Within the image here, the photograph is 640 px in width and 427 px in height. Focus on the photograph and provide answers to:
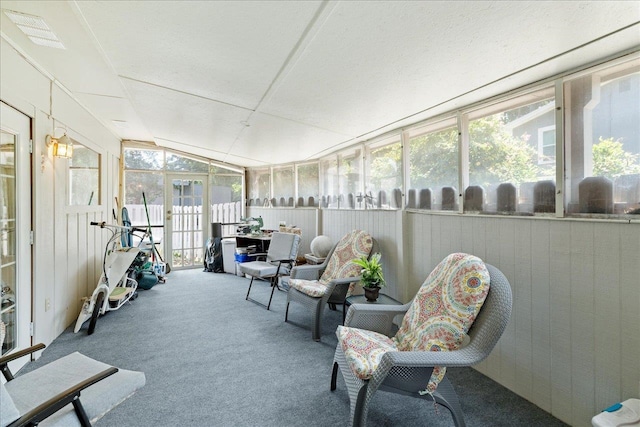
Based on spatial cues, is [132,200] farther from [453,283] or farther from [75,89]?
[453,283]

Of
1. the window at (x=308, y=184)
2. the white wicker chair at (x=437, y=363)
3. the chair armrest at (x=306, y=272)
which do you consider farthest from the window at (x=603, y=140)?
the window at (x=308, y=184)

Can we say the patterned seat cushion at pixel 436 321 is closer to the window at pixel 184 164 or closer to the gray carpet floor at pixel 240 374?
the gray carpet floor at pixel 240 374

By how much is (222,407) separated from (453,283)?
66.4 inches

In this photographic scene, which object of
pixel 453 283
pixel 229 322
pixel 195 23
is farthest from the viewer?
pixel 229 322

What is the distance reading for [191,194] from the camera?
645 cm

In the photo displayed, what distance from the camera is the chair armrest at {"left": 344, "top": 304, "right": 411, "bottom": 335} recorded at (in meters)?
2.18

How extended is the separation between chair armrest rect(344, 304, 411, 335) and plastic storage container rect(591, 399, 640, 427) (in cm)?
109

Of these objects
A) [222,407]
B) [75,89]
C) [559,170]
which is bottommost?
[222,407]

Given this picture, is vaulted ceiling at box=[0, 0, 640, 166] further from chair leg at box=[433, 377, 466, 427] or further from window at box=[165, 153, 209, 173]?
window at box=[165, 153, 209, 173]

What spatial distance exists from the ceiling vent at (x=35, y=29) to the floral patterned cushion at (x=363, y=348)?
111 inches

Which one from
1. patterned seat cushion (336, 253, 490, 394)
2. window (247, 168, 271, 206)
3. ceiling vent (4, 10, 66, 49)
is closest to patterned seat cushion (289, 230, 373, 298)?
patterned seat cushion (336, 253, 490, 394)

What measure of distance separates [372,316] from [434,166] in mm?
1526

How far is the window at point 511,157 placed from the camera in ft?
6.35

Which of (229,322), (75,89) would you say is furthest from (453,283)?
(75,89)
